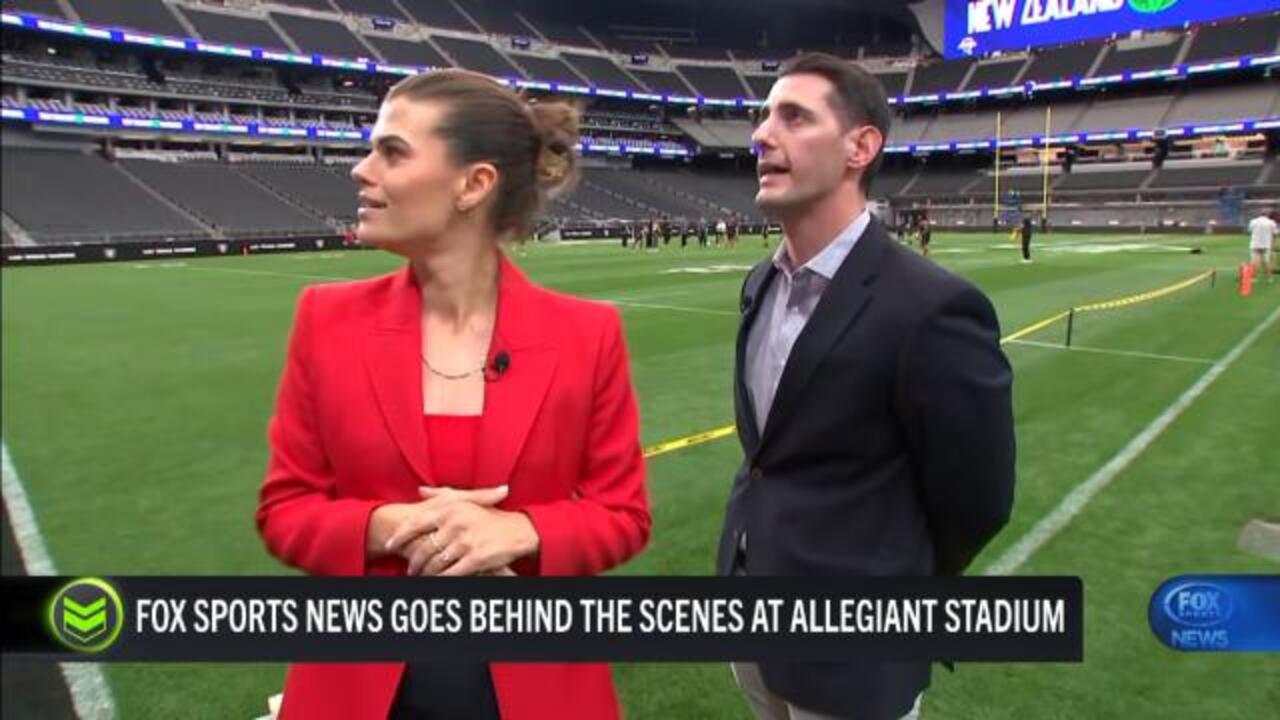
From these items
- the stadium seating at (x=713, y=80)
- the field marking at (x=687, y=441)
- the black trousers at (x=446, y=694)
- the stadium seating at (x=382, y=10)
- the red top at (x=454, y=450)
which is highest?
the stadium seating at (x=382, y=10)

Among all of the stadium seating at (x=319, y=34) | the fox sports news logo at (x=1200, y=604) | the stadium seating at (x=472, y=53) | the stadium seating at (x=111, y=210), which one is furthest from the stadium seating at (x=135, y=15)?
the fox sports news logo at (x=1200, y=604)

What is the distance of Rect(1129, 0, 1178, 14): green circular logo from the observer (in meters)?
28.8

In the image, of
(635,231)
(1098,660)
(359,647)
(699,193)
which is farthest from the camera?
(699,193)

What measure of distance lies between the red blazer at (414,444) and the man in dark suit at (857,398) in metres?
0.46

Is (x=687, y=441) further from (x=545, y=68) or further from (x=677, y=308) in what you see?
(x=545, y=68)

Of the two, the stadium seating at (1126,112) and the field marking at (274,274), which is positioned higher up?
the stadium seating at (1126,112)

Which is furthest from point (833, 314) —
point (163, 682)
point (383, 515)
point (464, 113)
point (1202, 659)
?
point (163, 682)

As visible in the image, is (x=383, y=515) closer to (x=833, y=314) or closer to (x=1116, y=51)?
(x=833, y=314)

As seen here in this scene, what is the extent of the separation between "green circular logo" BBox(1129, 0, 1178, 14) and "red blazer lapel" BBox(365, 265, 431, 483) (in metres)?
34.7

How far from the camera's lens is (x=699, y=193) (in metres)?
47.4

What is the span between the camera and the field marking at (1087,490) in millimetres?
4309

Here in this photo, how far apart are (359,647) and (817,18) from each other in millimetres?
16902

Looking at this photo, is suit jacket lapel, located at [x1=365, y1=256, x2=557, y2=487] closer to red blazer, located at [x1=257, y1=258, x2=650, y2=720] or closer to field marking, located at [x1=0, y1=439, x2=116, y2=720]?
red blazer, located at [x1=257, y1=258, x2=650, y2=720]

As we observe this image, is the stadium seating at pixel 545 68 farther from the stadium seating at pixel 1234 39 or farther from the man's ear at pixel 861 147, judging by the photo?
the stadium seating at pixel 1234 39
